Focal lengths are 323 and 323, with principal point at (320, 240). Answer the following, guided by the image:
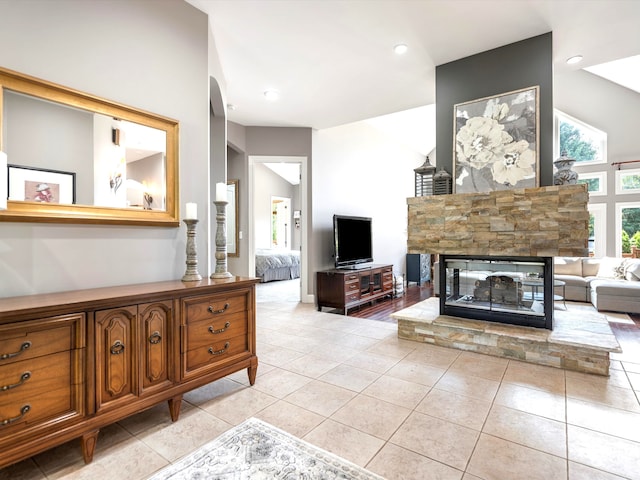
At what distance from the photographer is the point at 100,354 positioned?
1550 millimetres

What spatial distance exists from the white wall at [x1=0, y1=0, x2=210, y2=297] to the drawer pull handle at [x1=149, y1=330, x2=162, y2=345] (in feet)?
1.55

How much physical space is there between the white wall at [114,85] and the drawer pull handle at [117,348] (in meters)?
0.46

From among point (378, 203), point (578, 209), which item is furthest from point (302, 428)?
point (378, 203)

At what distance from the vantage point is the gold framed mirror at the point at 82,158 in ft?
5.30

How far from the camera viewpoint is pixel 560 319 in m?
3.15

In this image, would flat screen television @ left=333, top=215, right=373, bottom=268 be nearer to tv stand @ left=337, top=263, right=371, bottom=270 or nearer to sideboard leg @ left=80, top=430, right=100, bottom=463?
tv stand @ left=337, top=263, right=371, bottom=270

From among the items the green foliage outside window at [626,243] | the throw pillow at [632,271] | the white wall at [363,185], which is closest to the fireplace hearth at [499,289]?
the white wall at [363,185]

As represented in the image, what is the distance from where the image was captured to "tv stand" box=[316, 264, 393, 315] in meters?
4.75

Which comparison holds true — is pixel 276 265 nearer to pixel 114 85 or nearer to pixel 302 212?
pixel 302 212

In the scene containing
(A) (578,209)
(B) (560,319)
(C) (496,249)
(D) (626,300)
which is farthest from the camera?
(D) (626,300)

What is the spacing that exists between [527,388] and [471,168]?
6.49 ft

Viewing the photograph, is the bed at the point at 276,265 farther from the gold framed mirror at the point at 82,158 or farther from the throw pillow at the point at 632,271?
the throw pillow at the point at 632,271

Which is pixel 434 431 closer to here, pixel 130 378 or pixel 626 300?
pixel 130 378

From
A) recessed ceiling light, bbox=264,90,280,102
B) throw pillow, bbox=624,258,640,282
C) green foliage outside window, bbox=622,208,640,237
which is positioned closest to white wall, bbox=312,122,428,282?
recessed ceiling light, bbox=264,90,280,102
